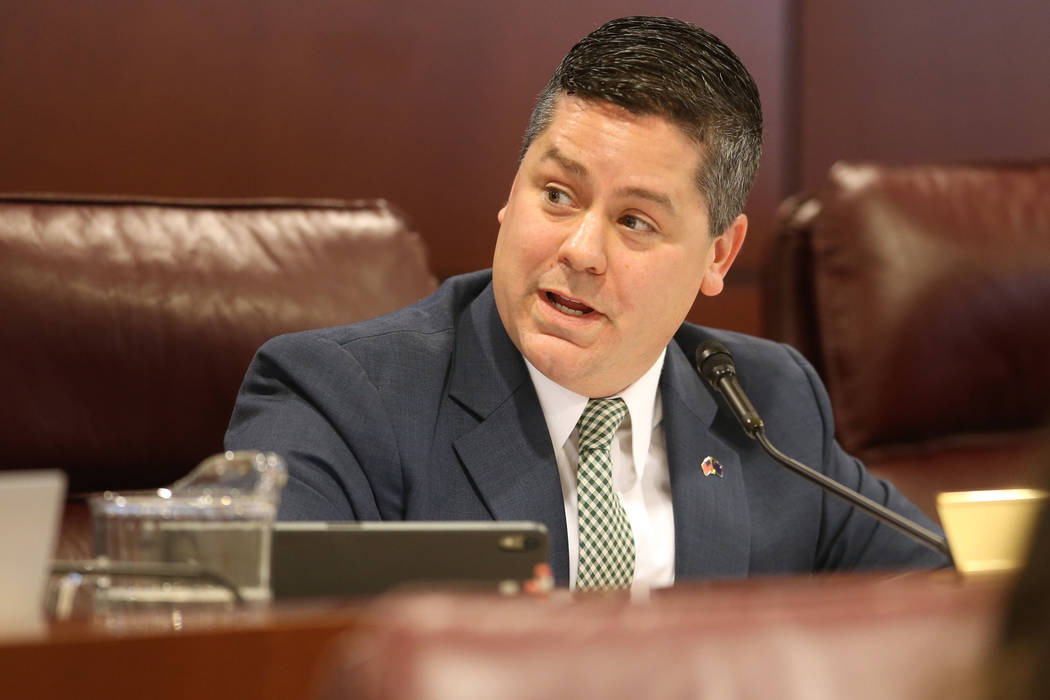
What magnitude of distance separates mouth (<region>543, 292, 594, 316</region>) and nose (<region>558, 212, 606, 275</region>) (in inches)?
2.4

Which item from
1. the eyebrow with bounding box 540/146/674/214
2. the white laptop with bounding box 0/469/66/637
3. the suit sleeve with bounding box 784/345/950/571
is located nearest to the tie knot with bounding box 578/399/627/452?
the eyebrow with bounding box 540/146/674/214

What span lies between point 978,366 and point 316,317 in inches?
54.4

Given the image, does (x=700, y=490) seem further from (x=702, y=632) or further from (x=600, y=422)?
(x=702, y=632)

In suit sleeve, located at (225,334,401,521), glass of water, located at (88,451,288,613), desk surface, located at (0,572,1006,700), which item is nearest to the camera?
desk surface, located at (0,572,1006,700)

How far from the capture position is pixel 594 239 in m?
1.94

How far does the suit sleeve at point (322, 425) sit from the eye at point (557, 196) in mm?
389

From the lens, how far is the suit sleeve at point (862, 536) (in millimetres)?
2207

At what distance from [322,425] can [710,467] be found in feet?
2.11

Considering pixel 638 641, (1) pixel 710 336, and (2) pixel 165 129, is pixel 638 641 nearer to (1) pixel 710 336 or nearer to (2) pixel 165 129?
(1) pixel 710 336

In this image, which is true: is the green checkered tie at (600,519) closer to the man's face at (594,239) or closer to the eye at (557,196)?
the man's face at (594,239)

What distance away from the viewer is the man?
192 cm

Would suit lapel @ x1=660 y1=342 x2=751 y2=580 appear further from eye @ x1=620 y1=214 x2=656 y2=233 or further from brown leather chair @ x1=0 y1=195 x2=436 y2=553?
brown leather chair @ x1=0 y1=195 x2=436 y2=553

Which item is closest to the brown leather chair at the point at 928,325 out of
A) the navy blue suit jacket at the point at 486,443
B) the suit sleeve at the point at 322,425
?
the navy blue suit jacket at the point at 486,443

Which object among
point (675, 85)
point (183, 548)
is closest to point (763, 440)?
point (675, 85)
